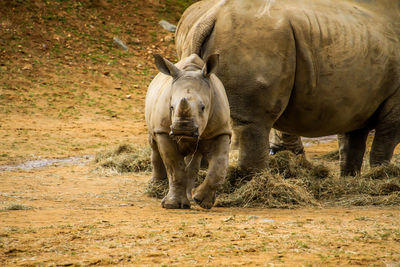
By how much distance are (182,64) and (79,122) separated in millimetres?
8810

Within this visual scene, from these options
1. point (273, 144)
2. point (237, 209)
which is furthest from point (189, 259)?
point (273, 144)

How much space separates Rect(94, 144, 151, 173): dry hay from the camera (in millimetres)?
9852

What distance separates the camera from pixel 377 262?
4160 mm

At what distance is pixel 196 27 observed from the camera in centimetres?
720

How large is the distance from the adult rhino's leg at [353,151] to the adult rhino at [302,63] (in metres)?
0.47

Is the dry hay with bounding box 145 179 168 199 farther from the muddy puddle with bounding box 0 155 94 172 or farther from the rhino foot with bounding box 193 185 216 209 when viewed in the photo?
the muddy puddle with bounding box 0 155 94 172

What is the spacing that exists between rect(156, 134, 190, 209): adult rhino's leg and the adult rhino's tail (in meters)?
1.44

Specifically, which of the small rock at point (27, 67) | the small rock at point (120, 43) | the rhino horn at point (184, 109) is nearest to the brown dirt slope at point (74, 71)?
the small rock at point (27, 67)

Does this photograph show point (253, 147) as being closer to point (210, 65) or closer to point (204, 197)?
point (204, 197)

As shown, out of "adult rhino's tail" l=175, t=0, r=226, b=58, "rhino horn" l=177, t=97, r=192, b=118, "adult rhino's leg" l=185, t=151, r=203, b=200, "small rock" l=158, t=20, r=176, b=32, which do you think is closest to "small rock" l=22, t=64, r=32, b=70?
"small rock" l=158, t=20, r=176, b=32

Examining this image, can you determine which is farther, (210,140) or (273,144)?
(273,144)

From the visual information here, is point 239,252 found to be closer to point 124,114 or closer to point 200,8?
point 200,8

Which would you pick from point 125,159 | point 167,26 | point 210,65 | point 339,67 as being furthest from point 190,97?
point 167,26

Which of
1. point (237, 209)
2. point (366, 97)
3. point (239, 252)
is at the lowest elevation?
point (237, 209)
